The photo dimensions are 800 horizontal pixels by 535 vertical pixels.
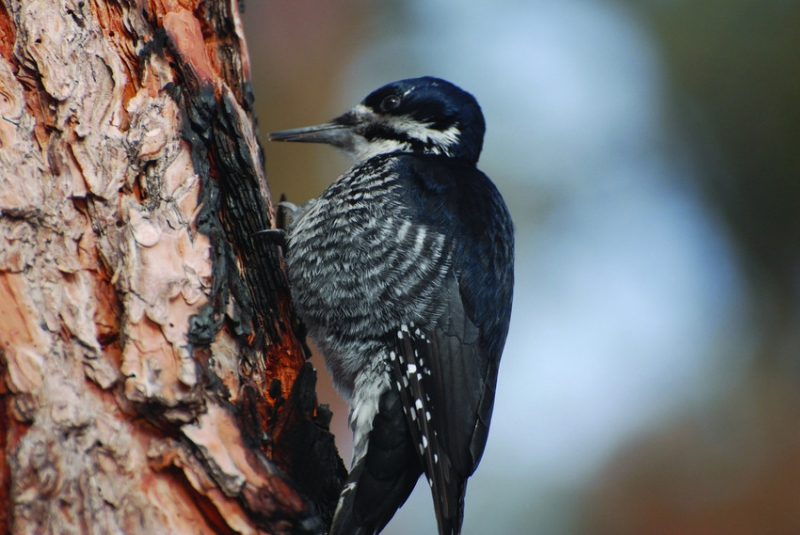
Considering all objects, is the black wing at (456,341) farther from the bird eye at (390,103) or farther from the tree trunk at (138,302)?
the bird eye at (390,103)

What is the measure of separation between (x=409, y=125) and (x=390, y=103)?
120 mm

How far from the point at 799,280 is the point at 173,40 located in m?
4.81

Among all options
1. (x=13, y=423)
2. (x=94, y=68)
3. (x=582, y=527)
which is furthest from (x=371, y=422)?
(x=582, y=527)

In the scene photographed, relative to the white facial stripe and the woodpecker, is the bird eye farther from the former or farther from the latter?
the woodpecker

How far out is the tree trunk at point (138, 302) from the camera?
151 cm

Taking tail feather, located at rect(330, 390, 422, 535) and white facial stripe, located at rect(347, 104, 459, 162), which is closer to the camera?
tail feather, located at rect(330, 390, 422, 535)

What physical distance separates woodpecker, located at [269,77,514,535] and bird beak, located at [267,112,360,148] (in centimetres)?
33

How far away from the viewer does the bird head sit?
2.93 metres

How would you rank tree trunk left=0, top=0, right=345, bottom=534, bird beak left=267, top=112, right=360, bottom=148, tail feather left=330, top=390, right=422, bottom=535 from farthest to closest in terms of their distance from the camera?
bird beak left=267, top=112, right=360, bottom=148 → tail feather left=330, top=390, right=422, bottom=535 → tree trunk left=0, top=0, right=345, bottom=534

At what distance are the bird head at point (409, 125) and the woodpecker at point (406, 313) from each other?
0.22 m

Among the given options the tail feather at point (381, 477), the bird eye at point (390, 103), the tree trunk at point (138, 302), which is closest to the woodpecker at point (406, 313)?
the tail feather at point (381, 477)

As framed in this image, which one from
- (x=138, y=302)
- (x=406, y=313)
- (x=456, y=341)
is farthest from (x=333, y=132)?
(x=138, y=302)

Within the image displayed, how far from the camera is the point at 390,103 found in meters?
2.95

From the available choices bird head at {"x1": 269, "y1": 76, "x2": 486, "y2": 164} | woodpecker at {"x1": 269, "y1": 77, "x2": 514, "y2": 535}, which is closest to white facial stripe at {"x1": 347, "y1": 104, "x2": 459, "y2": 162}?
bird head at {"x1": 269, "y1": 76, "x2": 486, "y2": 164}
